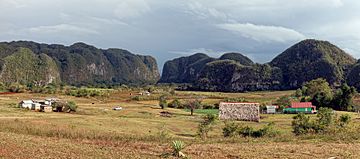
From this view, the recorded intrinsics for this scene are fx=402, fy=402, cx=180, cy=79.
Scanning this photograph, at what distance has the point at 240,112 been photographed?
68.3 m

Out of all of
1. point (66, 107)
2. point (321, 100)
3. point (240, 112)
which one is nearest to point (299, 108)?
point (321, 100)

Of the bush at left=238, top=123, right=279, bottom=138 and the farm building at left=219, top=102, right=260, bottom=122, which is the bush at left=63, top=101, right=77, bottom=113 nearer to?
the farm building at left=219, top=102, right=260, bottom=122

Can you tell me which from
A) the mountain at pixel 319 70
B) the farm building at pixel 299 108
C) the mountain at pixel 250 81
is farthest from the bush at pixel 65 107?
the mountain at pixel 319 70

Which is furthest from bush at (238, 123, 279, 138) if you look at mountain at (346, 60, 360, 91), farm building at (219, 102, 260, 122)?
mountain at (346, 60, 360, 91)

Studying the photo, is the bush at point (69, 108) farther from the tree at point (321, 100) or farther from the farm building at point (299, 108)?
the tree at point (321, 100)

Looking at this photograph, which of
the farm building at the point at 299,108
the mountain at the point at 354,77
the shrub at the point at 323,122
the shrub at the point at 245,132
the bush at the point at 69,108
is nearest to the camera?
the shrub at the point at 323,122

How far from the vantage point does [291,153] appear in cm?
1917

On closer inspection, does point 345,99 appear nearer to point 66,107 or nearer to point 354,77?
point 66,107

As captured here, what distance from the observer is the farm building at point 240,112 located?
6662 cm

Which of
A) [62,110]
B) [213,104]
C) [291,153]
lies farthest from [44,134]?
[213,104]

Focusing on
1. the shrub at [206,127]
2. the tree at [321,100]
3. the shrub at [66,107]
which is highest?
the tree at [321,100]

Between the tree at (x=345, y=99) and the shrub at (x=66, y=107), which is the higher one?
the tree at (x=345, y=99)

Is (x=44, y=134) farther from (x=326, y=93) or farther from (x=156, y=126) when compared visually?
(x=326, y=93)

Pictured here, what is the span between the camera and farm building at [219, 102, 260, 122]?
6662cm
